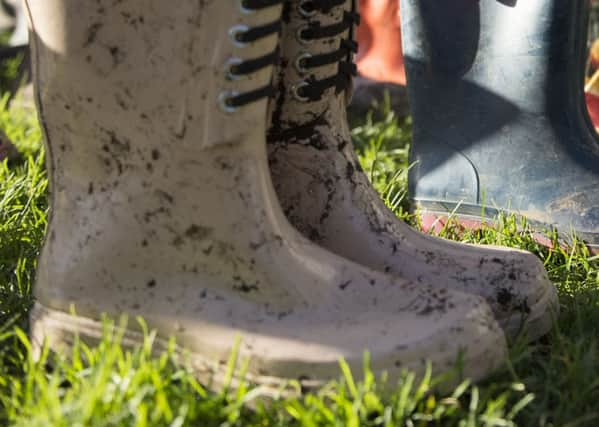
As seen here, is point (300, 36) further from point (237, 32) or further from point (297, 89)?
point (237, 32)

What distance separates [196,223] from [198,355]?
18 cm

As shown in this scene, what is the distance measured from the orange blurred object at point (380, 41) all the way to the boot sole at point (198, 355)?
2.32 m

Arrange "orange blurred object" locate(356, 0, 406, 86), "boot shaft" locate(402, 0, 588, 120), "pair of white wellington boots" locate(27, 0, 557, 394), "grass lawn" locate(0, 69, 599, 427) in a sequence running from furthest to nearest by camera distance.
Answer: "orange blurred object" locate(356, 0, 406, 86) < "boot shaft" locate(402, 0, 588, 120) < "pair of white wellington boots" locate(27, 0, 557, 394) < "grass lawn" locate(0, 69, 599, 427)

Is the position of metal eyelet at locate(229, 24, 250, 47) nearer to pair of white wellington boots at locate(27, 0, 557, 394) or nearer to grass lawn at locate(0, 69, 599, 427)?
pair of white wellington boots at locate(27, 0, 557, 394)

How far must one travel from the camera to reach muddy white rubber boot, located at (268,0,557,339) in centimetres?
139

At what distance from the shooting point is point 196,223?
4.02 ft

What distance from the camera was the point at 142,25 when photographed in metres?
1.17

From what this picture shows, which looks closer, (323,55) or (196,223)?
A: (196,223)

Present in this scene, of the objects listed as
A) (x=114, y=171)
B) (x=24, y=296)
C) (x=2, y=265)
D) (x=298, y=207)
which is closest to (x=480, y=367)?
(x=298, y=207)

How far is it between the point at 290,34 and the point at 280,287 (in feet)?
1.28


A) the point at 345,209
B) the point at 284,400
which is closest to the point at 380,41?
the point at 345,209

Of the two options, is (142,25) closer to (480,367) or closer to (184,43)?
(184,43)

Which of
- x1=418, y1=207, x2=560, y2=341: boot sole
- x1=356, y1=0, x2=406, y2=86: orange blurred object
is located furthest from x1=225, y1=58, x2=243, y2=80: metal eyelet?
x1=356, y1=0, x2=406, y2=86: orange blurred object

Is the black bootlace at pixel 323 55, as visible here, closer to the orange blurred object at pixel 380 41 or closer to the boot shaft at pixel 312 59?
the boot shaft at pixel 312 59
